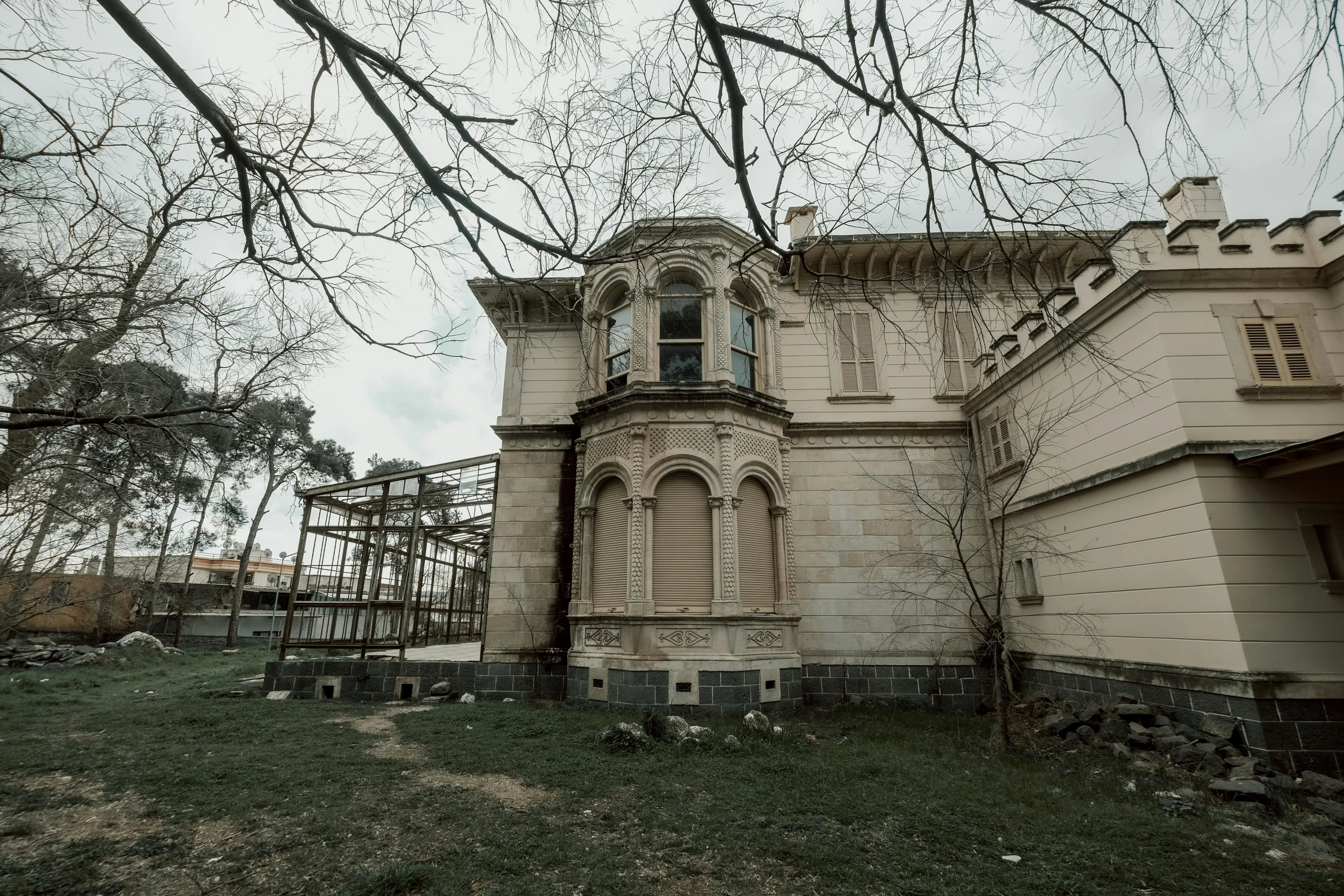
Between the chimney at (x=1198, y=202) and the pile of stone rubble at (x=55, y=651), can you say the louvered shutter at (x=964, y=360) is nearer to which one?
the chimney at (x=1198, y=202)

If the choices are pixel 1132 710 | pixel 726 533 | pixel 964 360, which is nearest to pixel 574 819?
pixel 726 533

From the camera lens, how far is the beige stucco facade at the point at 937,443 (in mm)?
6828

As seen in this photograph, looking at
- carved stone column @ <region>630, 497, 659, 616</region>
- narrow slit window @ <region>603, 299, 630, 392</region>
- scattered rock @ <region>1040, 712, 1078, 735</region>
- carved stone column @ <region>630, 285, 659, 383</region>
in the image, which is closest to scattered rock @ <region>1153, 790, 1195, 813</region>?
scattered rock @ <region>1040, 712, 1078, 735</region>

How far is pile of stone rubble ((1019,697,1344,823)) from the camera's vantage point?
584cm

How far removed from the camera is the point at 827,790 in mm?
5926

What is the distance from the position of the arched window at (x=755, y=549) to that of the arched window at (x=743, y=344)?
82.7 inches

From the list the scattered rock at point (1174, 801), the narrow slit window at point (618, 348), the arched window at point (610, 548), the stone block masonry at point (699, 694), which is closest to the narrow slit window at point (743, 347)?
the narrow slit window at point (618, 348)

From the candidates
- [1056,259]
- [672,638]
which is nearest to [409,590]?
[672,638]

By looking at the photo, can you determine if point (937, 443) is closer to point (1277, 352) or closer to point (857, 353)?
point (857, 353)

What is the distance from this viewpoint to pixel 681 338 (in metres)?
11.4

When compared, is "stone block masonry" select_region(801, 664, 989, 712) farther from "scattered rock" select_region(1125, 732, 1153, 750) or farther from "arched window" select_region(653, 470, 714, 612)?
"scattered rock" select_region(1125, 732, 1153, 750)

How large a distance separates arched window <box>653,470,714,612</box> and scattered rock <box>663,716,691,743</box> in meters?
2.15

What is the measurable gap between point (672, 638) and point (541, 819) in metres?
4.87

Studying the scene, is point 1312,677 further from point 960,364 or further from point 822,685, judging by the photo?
point 960,364
